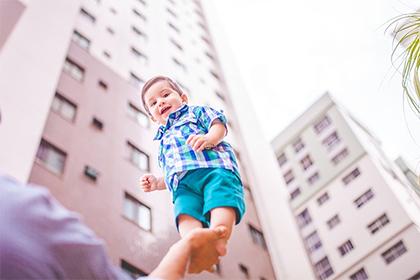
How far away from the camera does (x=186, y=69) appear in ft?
40.5

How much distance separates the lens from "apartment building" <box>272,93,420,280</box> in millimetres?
17656

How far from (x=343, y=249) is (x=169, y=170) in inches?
767

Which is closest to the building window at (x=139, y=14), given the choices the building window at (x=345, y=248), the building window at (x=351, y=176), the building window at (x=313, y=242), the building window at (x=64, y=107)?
the building window at (x=64, y=107)

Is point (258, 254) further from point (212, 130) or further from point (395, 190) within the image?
point (395, 190)

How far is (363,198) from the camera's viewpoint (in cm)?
1973

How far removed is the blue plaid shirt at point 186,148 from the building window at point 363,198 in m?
19.2

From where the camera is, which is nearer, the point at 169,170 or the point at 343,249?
the point at 169,170

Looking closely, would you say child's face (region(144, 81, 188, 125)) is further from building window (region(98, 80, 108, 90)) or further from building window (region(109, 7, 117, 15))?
building window (region(109, 7, 117, 15))

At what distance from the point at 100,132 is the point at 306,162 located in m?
18.8

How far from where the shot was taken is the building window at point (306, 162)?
24.5 meters

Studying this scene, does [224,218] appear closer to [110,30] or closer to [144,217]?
[144,217]

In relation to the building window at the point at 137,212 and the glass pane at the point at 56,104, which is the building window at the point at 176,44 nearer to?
the glass pane at the point at 56,104

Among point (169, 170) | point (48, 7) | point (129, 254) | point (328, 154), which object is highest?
point (328, 154)

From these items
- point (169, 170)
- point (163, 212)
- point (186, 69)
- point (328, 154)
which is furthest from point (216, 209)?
point (328, 154)
